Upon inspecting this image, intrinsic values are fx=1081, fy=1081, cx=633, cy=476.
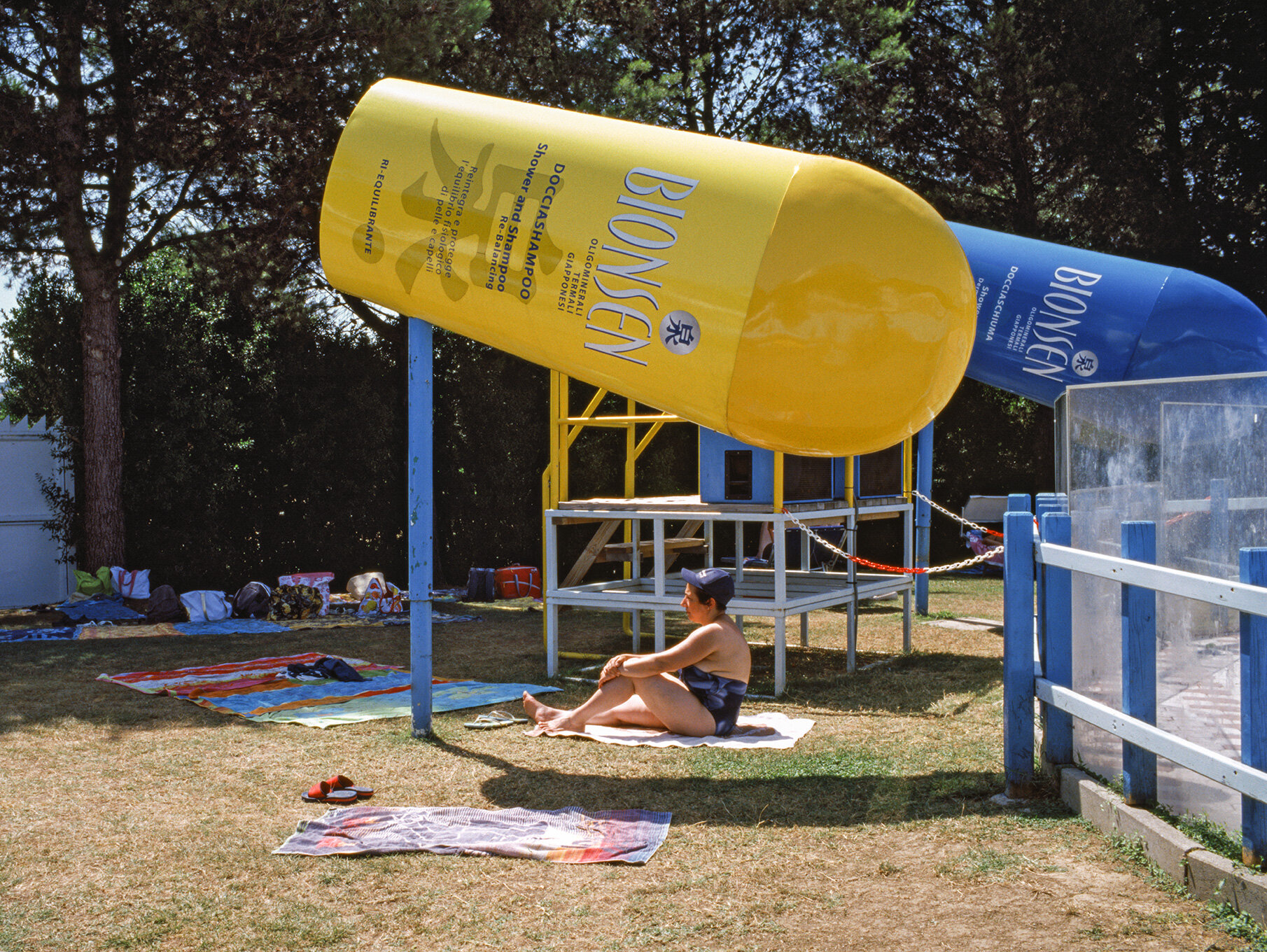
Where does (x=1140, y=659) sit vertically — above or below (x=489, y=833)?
above

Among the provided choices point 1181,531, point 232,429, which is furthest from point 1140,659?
point 232,429

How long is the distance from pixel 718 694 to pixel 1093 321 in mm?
4946

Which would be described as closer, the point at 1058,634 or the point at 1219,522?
the point at 1219,522

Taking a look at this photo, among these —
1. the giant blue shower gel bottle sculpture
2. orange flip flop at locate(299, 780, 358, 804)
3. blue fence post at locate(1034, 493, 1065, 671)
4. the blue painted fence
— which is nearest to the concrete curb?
the blue painted fence

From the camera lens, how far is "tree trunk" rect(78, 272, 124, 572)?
44.7 ft

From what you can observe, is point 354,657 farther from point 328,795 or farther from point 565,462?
point 328,795

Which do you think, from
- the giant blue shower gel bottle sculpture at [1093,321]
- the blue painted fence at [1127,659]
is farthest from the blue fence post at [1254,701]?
the giant blue shower gel bottle sculpture at [1093,321]

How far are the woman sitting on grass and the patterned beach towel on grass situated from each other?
57.4 inches

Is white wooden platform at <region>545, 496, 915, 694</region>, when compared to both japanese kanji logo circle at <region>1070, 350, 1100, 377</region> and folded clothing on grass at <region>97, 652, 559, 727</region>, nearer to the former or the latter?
folded clothing on grass at <region>97, 652, 559, 727</region>

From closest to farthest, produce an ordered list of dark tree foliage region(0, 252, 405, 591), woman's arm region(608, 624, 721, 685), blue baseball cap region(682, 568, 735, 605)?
woman's arm region(608, 624, 721, 685) → blue baseball cap region(682, 568, 735, 605) → dark tree foliage region(0, 252, 405, 591)

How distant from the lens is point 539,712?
6.88 metres

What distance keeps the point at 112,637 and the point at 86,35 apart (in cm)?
805

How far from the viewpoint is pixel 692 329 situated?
493 centimetres

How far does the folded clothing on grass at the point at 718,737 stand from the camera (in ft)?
20.7
